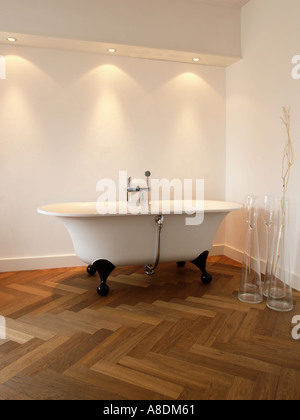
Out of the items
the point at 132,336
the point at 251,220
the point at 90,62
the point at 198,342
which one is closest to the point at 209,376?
the point at 198,342

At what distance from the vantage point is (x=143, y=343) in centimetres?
192

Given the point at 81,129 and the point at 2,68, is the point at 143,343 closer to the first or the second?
the point at 81,129

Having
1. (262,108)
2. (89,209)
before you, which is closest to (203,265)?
(89,209)

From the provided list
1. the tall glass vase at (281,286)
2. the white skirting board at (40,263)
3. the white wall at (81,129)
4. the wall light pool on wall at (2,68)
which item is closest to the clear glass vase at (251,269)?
the tall glass vase at (281,286)

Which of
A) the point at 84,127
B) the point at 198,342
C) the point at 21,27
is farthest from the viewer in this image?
the point at 84,127

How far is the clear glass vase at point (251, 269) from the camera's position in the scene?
8.40ft

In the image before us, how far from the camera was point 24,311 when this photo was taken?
2367 millimetres

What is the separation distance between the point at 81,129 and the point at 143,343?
87.4 inches

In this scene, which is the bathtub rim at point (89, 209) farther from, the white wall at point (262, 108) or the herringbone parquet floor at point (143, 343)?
the herringbone parquet floor at point (143, 343)

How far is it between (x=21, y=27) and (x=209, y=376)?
9.79 ft

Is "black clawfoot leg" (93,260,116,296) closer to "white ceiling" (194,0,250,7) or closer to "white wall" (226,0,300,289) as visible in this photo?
"white wall" (226,0,300,289)

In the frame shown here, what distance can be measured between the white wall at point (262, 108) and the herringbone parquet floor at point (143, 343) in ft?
3.12
